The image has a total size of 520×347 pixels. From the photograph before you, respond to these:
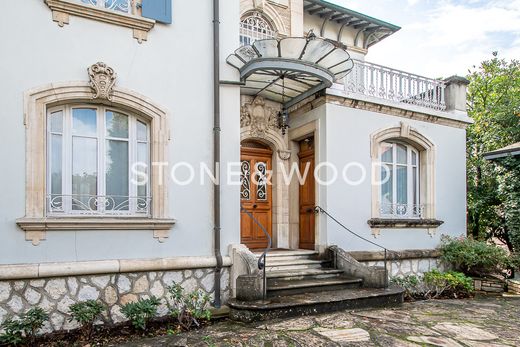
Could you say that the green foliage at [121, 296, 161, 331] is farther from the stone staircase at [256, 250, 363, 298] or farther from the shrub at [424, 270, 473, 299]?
the shrub at [424, 270, 473, 299]

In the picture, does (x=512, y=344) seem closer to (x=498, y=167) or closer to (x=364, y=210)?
(x=364, y=210)

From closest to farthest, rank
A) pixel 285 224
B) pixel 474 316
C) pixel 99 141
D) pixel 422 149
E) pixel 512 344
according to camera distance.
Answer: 1. pixel 512 344
2. pixel 99 141
3. pixel 474 316
4. pixel 285 224
5. pixel 422 149

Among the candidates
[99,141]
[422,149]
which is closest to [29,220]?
[99,141]

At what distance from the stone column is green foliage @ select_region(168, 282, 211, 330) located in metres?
7.54

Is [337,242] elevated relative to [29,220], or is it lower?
lower

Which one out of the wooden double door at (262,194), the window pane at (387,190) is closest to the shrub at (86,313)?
the wooden double door at (262,194)

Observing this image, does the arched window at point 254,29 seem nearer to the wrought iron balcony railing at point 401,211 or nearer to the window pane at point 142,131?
the window pane at point 142,131

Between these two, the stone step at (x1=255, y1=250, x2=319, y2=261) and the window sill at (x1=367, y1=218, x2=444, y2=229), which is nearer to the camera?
the stone step at (x1=255, y1=250, x2=319, y2=261)

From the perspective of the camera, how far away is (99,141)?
18.8 ft

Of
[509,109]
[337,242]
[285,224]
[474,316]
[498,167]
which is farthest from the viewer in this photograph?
[509,109]

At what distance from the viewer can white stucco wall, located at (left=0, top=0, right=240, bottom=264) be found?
5.06 meters

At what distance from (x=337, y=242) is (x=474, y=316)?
2561mm

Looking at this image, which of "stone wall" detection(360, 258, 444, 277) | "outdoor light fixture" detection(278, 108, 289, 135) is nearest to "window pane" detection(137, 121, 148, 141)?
"outdoor light fixture" detection(278, 108, 289, 135)

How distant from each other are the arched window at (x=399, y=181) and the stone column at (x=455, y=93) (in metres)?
1.53
